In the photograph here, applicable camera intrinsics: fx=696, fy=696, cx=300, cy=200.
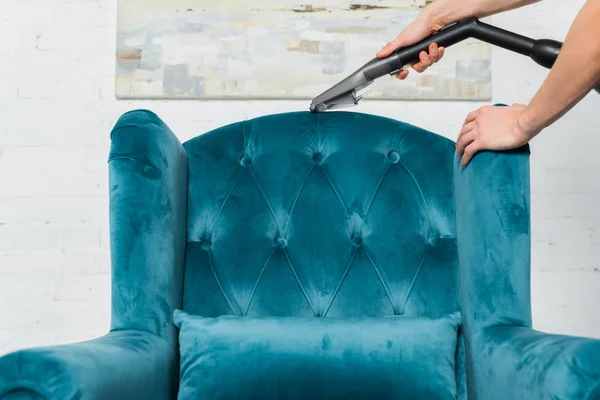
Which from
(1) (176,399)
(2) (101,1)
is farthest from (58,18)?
(1) (176,399)

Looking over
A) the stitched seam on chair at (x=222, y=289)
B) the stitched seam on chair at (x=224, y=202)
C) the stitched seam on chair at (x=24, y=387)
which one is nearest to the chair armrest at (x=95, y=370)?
the stitched seam on chair at (x=24, y=387)

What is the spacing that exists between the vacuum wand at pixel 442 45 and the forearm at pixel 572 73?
5.6 inches

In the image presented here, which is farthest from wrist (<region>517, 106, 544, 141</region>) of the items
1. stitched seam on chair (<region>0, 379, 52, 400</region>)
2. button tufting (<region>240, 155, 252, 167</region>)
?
stitched seam on chair (<region>0, 379, 52, 400</region>)

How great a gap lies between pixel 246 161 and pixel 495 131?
0.58 metres

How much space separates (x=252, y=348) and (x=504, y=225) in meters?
0.54

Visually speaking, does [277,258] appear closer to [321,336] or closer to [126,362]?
[321,336]

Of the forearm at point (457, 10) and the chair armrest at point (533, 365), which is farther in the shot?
the forearm at point (457, 10)

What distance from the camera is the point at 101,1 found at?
205 cm

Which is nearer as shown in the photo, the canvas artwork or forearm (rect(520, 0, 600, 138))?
forearm (rect(520, 0, 600, 138))

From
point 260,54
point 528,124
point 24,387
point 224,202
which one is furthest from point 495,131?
point 24,387

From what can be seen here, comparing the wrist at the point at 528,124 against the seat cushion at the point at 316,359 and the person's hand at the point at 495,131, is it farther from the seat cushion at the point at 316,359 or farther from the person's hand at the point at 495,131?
the seat cushion at the point at 316,359

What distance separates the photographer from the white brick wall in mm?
1979

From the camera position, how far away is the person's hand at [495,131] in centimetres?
132

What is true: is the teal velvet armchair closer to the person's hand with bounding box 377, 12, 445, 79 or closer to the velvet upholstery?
the velvet upholstery
